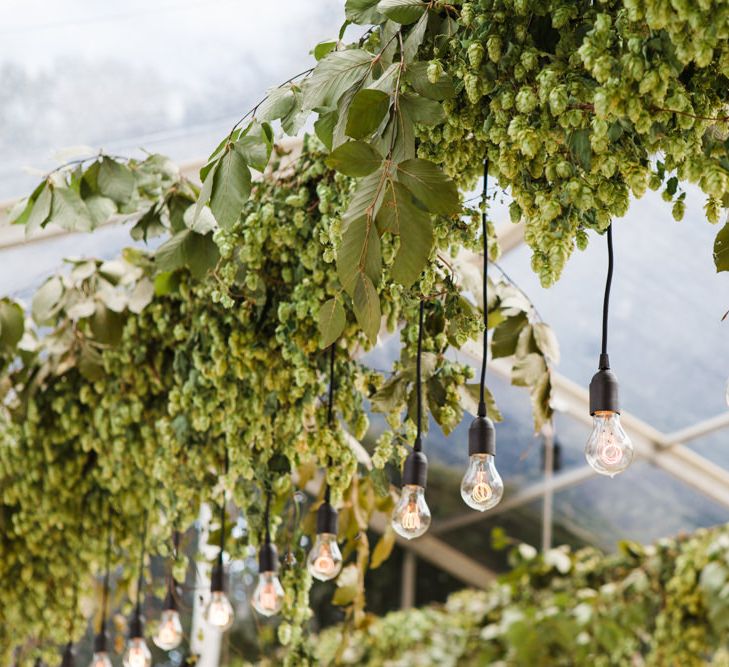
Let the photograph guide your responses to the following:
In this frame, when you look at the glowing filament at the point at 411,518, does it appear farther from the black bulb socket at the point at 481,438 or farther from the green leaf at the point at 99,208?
the green leaf at the point at 99,208

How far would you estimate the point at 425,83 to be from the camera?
122 centimetres

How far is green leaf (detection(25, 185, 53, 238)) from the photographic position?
5.93 ft

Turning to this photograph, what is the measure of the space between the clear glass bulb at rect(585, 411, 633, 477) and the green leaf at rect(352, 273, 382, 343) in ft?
1.10

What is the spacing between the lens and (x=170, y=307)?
2318 mm

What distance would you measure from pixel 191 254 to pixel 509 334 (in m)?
0.70

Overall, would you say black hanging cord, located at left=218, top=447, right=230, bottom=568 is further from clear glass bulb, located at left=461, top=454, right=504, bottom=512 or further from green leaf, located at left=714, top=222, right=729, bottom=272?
green leaf, located at left=714, top=222, right=729, bottom=272

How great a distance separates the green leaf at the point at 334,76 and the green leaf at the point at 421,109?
0.31ft

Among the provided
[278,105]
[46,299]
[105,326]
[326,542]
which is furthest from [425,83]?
[46,299]

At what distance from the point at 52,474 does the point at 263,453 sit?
84 centimetres

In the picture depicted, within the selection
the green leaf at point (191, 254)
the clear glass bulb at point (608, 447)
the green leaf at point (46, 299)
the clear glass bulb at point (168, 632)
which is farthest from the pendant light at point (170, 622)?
the clear glass bulb at point (608, 447)

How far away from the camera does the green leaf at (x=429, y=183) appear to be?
120 centimetres

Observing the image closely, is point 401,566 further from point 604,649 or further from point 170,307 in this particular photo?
point 170,307

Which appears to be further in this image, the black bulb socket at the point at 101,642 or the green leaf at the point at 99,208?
the black bulb socket at the point at 101,642

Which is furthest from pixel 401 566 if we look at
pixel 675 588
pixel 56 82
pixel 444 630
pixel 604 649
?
pixel 56 82
